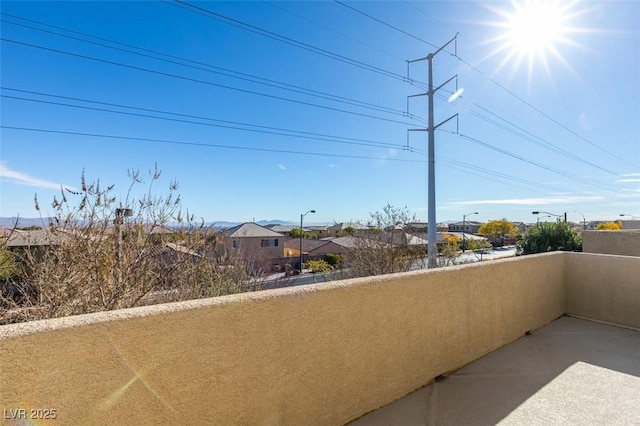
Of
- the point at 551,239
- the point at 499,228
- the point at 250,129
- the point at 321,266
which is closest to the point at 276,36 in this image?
the point at 250,129

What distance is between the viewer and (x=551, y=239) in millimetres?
11586

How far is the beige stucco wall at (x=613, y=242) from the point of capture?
7.68 m

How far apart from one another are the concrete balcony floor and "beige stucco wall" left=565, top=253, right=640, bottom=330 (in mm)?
913

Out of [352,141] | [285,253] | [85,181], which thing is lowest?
[285,253]

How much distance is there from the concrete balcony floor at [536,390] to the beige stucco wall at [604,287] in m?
0.91

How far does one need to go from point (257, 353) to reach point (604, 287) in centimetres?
640

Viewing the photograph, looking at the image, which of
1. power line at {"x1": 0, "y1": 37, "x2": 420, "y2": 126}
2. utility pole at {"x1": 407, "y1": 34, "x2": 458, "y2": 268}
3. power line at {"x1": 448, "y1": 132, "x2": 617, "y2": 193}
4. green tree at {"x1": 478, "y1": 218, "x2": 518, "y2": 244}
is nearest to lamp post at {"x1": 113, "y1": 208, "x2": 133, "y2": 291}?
power line at {"x1": 0, "y1": 37, "x2": 420, "y2": 126}

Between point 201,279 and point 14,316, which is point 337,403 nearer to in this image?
point 14,316

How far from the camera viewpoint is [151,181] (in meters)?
5.63

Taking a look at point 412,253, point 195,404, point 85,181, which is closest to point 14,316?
point 85,181

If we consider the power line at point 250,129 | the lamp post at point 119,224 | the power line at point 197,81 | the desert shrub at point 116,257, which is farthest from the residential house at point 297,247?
the lamp post at point 119,224

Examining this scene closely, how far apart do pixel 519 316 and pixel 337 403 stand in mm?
3501

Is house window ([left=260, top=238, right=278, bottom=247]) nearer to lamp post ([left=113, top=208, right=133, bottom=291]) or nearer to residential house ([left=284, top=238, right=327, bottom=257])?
residential house ([left=284, top=238, right=327, bottom=257])

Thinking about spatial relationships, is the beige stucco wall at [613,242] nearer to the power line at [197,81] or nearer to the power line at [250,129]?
the power line at [197,81]
